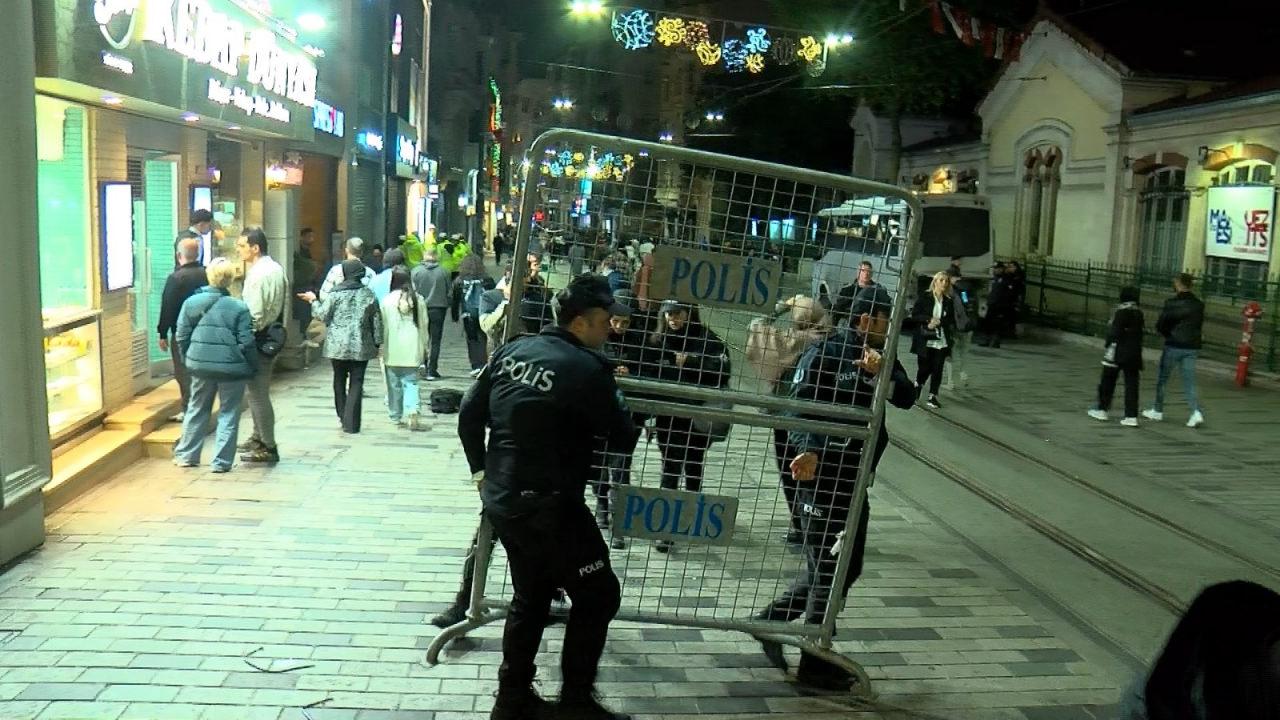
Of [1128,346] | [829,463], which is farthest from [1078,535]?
[1128,346]

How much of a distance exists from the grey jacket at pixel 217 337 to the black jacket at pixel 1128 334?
9404 millimetres

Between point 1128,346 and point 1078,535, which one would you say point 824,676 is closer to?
point 1078,535

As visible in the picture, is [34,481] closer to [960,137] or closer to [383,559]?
[383,559]

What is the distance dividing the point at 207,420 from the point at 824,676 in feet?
18.0

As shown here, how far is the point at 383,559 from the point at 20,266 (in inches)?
103

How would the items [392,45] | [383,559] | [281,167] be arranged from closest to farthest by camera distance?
[383,559] → [281,167] → [392,45]

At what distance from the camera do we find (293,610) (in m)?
5.48

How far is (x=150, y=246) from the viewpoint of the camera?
35.1 ft

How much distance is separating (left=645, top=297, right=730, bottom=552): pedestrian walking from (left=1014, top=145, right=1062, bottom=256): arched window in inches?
900

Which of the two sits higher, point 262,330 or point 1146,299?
point 1146,299

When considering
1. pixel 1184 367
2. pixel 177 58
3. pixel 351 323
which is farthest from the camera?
pixel 1184 367

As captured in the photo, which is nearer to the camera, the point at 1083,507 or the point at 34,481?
the point at 34,481

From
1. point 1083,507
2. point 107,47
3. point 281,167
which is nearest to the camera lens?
point 107,47

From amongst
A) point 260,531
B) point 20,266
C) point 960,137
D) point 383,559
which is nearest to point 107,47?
point 20,266
